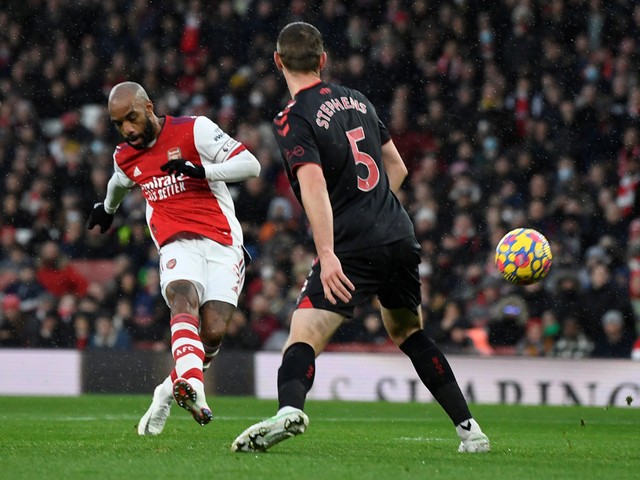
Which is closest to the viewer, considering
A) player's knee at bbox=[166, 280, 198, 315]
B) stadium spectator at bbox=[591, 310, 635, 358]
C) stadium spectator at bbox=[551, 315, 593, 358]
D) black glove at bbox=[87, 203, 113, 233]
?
player's knee at bbox=[166, 280, 198, 315]

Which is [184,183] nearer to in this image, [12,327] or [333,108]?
[333,108]

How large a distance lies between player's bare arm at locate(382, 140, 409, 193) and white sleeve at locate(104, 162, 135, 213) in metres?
1.91

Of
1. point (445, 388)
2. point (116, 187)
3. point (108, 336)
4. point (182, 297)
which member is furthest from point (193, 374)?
point (108, 336)

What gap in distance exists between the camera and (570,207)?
1347 cm

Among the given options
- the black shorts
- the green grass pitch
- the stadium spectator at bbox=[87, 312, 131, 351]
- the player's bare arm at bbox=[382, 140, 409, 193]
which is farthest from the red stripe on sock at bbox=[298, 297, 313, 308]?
the stadium spectator at bbox=[87, 312, 131, 351]

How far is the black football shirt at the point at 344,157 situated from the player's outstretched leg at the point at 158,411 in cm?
179

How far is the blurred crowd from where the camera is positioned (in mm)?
13086

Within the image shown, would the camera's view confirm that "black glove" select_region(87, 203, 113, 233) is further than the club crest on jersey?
Yes

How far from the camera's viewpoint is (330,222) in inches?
202

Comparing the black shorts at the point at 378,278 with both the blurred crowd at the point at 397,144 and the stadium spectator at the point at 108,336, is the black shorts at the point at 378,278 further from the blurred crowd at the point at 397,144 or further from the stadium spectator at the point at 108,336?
the stadium spectator at the point at 108,336

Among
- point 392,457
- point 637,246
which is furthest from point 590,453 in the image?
point 637,246

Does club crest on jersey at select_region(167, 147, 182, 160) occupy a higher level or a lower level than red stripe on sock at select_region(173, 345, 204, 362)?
higher

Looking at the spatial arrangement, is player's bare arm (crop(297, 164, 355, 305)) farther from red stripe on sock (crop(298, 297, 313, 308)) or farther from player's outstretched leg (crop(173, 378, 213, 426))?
player's outstretched leg (crop(173, 378, 213, 426))

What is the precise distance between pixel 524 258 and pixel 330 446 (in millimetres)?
1501
